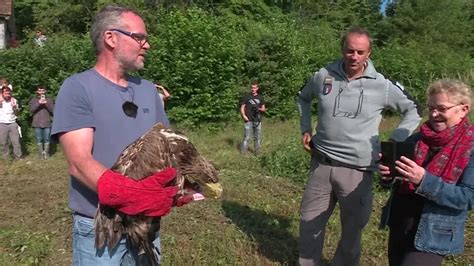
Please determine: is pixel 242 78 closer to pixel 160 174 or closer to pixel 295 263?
pixel 295 263

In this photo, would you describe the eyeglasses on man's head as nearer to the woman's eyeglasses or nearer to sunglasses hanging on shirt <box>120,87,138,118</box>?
sunglasses hanging on shirt <box>120,87,138,118</box>

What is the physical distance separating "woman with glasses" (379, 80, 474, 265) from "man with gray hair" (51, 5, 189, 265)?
1.55 m

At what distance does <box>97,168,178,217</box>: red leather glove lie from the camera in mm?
2355

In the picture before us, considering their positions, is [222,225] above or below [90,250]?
below

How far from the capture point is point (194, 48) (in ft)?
50.0

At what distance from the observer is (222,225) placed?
5.84m

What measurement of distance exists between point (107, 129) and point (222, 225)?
3.39 meters

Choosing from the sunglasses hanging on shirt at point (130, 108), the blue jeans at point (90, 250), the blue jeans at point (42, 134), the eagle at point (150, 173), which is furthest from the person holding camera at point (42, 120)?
the eagle at point (150, 173)

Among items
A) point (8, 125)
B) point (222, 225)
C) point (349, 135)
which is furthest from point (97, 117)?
point (8, 125)

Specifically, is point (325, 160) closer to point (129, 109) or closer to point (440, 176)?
point (440, 176)

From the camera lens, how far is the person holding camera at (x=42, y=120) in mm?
11992

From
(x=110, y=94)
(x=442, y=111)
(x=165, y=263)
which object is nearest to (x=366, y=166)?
(x=442, y=111)

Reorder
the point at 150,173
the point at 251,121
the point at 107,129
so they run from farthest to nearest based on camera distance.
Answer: the point at 251,121, the point at 107,129, the point at 150,173

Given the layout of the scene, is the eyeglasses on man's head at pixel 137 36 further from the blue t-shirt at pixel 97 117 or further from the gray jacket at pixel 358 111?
the gray jacket at pixel 358 111
